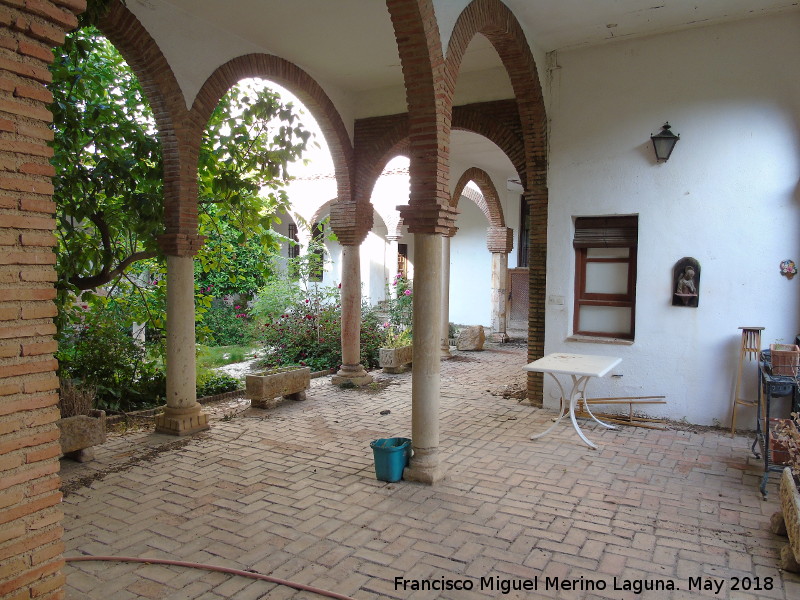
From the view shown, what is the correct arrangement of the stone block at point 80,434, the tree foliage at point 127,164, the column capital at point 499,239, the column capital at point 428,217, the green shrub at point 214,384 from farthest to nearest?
the column capital at point 499,239
the green shrub at point 214,384
the tree foliage at point 127,164
the stone block at point 80,434
the column capital at point 428,217

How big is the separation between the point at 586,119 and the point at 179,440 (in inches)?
267

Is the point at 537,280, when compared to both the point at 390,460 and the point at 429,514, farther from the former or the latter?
the point at 429,514

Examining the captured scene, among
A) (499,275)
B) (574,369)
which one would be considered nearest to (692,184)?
(574,369)

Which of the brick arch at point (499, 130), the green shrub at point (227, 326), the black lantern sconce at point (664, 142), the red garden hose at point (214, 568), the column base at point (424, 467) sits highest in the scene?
the brick arch at point (499, 130)

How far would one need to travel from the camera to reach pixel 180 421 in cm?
686

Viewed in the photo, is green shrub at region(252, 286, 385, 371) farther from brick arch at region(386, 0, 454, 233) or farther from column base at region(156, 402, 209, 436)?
brick arch at region(386, 0, 454, 233)

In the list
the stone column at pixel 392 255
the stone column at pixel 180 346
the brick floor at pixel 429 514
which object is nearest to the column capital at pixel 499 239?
the stone column at pixel 392 255

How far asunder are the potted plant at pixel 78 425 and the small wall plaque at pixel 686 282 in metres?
7.06

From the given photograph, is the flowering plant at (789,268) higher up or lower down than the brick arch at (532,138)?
lower down

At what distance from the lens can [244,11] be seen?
22.3ft

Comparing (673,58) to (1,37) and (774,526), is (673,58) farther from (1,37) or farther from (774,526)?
(1,37)

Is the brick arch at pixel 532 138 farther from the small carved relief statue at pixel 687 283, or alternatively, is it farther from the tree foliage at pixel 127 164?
the tree foliage at pixel 127 164

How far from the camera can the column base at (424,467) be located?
5.34m

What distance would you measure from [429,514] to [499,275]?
1209 cm
